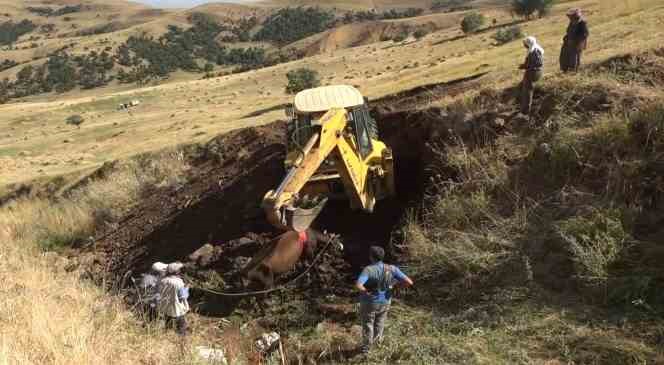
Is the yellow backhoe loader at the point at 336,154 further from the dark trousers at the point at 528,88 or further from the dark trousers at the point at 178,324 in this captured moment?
the dark trousers at the point at 528,88

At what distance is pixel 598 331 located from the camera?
6.32 m

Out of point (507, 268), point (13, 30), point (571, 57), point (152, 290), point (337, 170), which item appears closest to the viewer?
point (507, 268)

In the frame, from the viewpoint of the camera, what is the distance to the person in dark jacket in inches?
478

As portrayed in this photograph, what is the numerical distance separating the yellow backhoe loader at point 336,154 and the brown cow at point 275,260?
65 cm

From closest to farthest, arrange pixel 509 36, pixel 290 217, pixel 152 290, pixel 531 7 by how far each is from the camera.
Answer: pixel 290 217
pixel 152 290
pixel 509 36
pixel 531 7

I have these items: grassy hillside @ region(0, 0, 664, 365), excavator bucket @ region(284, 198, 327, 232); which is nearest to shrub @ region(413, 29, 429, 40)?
grassy hillside @ region(0, 0, 664, 365)

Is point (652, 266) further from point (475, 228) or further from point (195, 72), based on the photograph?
point (195, 72)

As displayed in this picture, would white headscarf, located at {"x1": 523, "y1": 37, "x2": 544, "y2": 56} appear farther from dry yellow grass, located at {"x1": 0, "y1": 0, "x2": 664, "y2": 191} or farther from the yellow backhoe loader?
the yellow backhoe loader

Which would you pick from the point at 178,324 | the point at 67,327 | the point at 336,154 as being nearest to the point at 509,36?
the point at 336,154

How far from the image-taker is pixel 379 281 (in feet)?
23.4

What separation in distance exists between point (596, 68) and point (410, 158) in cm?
447

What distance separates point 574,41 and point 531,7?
48540mm

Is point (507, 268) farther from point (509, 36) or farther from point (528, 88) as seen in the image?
point (509, 36)

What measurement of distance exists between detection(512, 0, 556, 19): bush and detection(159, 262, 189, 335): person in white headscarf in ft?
176
